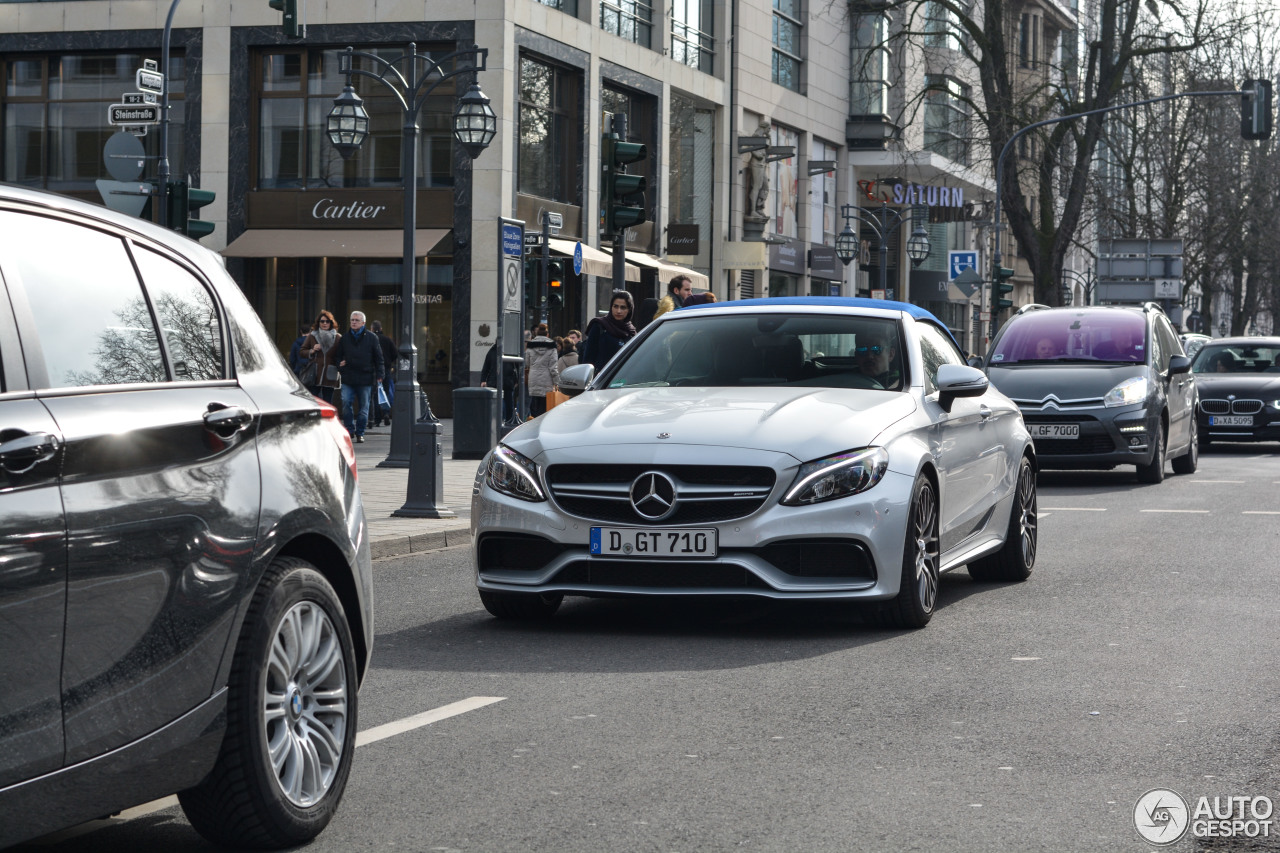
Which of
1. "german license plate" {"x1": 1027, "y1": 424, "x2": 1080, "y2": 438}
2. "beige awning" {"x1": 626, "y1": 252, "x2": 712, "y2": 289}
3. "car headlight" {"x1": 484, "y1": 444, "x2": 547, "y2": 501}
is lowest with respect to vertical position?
"german license plate" {"x1": 1027, "y1": 424, "x2": 1080, "y2": 438}

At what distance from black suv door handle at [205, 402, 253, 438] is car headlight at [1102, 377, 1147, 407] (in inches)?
596

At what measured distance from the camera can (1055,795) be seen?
16.7ft

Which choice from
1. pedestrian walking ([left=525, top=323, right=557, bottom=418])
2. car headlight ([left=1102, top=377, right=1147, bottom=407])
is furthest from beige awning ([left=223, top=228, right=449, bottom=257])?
car headlight ([left=1102, top=377, right=1147, bottom=407])

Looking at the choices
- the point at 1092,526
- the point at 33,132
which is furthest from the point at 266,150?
the point at 1092,526

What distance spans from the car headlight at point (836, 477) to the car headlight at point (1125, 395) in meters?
11.2

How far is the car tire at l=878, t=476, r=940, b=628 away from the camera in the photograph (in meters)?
8.12

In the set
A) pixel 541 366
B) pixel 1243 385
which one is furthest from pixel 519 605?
pixel 1243 385

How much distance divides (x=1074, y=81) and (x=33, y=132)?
81.2 ft

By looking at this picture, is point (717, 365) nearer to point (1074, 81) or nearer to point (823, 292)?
point (1074, 81)

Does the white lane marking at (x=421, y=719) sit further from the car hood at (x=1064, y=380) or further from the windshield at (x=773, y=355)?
the car hood at (x=1064, y=380)

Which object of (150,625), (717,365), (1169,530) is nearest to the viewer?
(150,625)

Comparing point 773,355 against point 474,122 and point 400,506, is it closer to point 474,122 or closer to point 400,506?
point 400,506

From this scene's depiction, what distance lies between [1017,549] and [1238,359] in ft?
59.6

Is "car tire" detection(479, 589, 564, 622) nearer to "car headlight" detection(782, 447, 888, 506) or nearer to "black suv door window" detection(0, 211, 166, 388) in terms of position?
"car headlight" detection(782, 447, 888, 506)
